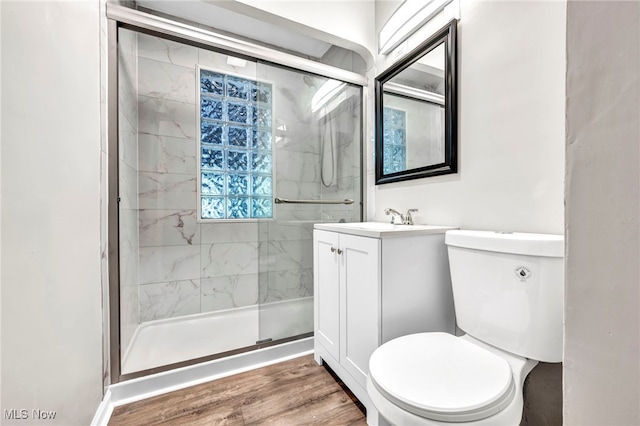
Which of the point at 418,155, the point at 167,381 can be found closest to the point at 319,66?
the point at 418,155

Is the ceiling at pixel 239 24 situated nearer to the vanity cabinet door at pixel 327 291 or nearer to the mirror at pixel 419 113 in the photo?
the mirror at pixel 419 113

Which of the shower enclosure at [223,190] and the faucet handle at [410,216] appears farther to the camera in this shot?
the shower enclosure at [223,190]

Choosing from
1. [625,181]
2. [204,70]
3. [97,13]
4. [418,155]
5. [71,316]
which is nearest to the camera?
[625,181]

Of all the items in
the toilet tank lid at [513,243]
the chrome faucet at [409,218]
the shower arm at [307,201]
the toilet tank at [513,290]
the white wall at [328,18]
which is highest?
the white wall at [328,18]

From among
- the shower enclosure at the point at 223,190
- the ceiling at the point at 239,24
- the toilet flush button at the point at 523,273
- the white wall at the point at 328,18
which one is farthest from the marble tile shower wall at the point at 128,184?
the toilet flush button at the point at 523,273

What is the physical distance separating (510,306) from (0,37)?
1.59 m

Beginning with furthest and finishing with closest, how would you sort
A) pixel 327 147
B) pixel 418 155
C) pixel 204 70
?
pixel 204 70 → pixel 327 147 → pixel 418 155

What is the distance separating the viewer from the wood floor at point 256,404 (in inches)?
46.1

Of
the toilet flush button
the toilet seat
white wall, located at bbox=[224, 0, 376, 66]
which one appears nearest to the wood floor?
the toilet seat

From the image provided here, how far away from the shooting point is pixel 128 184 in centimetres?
173

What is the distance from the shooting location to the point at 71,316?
3.00ft

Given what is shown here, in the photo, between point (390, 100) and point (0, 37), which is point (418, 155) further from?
point (0, 37)

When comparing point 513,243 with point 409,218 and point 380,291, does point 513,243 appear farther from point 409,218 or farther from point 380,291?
point 409,218

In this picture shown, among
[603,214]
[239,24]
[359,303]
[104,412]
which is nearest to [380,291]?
[359,303]
